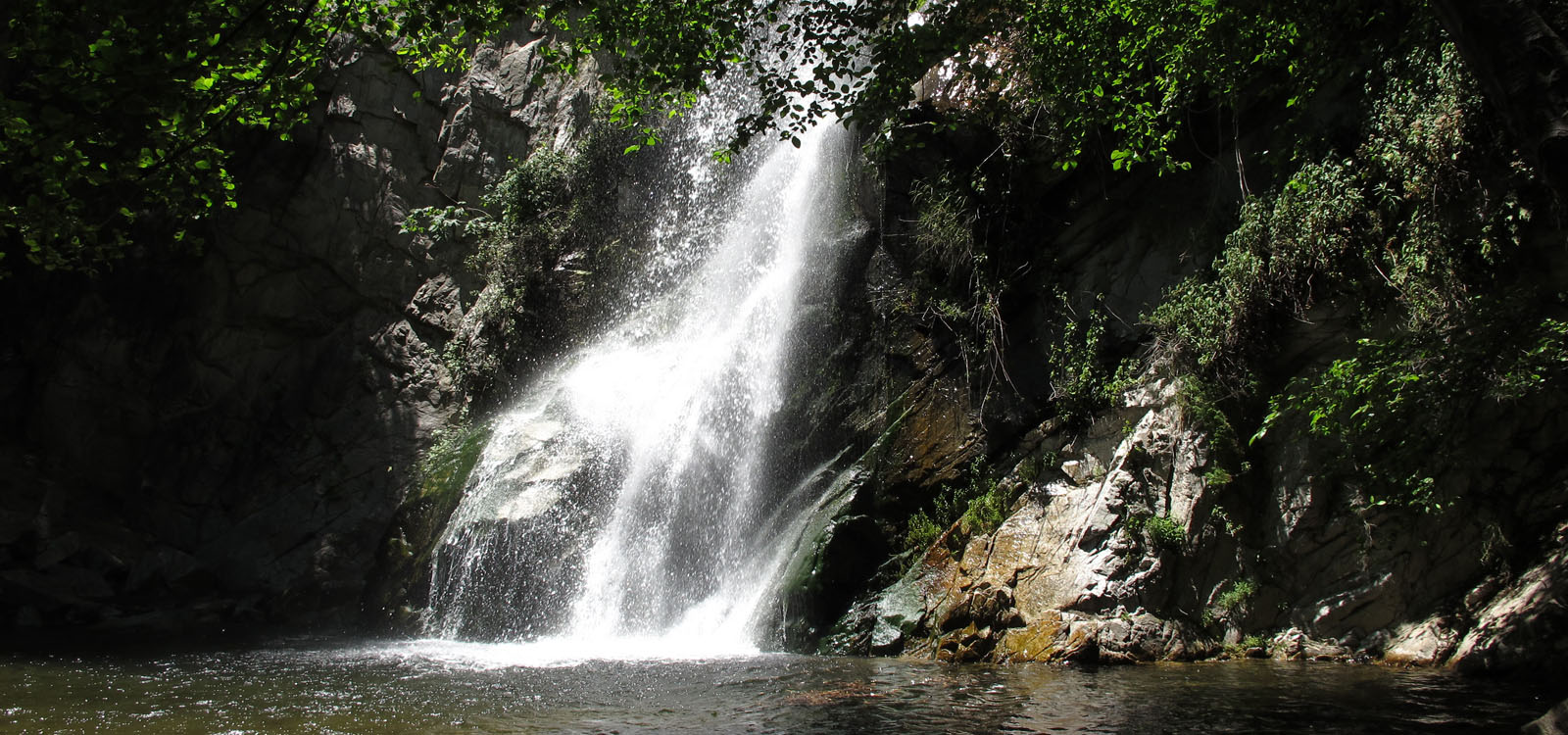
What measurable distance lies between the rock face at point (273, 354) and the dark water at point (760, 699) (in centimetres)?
798

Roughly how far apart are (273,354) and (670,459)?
9980mm

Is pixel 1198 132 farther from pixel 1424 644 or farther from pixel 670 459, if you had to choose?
pixel 670 459

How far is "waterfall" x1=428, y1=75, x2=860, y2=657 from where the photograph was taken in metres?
10.8

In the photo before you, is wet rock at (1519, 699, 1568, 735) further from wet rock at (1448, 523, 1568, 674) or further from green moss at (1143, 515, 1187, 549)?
green moss at (1143, 515, 1187, 549)

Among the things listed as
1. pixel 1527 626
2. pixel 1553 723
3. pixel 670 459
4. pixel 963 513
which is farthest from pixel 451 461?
pixel 1553 723

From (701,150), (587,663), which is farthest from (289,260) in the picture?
(587,663)

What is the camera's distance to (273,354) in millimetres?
17500

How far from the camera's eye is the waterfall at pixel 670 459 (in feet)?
35.4

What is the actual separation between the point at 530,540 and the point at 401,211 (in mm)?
9105

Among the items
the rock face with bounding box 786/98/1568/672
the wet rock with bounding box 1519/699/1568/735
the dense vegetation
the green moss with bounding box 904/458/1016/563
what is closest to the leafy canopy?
the dense vegetation

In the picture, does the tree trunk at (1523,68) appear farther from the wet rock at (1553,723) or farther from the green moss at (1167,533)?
the green moss at (1167,533)

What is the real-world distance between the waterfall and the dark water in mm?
2202

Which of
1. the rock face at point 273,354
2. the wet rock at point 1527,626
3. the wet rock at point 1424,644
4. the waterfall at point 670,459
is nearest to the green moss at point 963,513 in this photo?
the waterfall at point 670,459

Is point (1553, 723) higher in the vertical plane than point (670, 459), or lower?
lower
